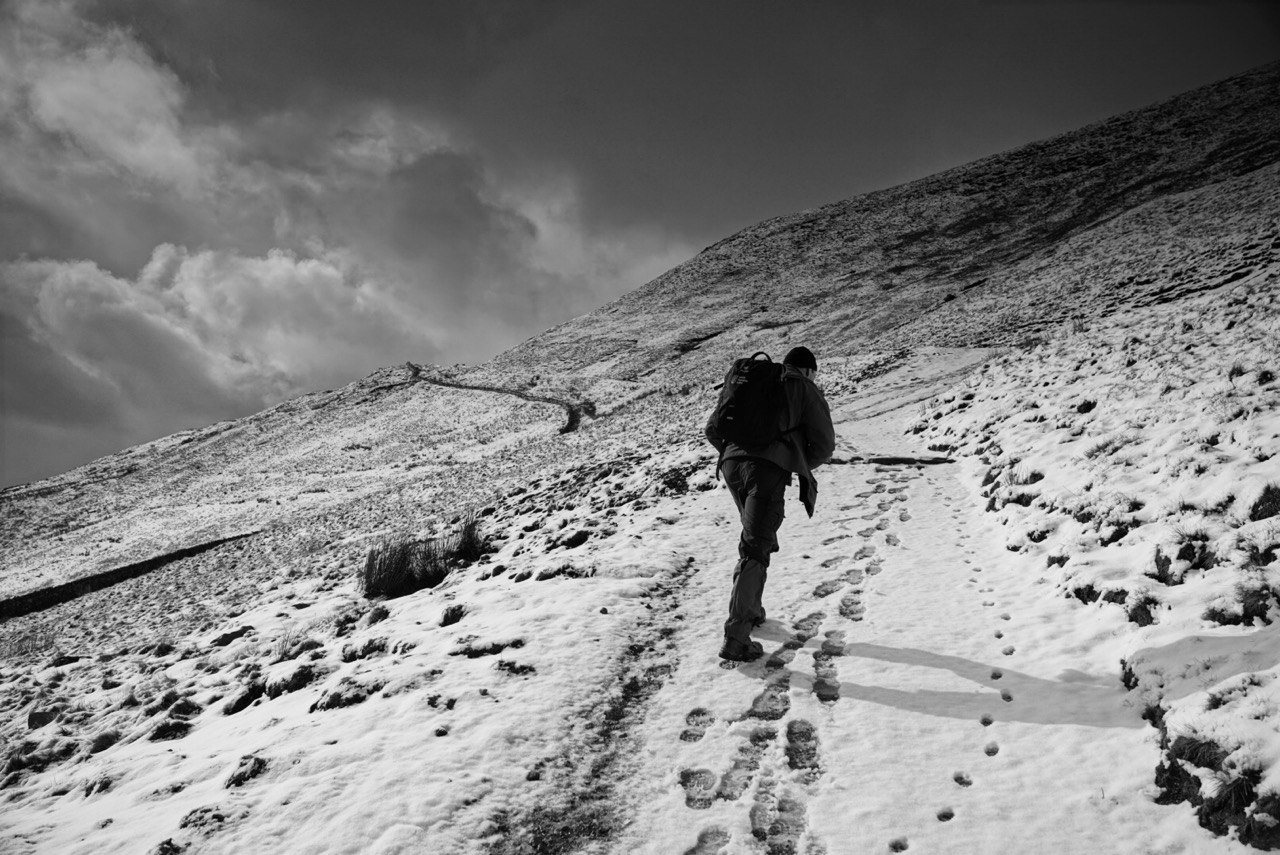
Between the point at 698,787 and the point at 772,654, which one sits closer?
the point at 698,787

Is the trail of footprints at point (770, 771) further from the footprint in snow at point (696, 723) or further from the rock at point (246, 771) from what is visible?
the rock at point (246, 771)

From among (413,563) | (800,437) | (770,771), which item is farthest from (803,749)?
(413,563)

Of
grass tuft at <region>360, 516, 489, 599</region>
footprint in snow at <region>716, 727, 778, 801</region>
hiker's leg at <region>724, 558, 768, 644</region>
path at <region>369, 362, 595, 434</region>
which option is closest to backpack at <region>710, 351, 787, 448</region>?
hiker's leg at <region>724, 558, 768, 644</region>

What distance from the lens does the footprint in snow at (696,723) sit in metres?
4.93

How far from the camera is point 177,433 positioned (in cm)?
4200

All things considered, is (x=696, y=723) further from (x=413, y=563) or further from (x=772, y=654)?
(x=413, y=563)

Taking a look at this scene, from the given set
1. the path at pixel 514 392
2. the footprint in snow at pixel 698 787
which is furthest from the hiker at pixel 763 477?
the path at pixel 514 392

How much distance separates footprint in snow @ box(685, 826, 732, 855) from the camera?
375 cm

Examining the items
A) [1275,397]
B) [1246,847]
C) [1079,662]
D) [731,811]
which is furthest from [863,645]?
[1275,397]

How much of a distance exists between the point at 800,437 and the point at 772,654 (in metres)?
2.11

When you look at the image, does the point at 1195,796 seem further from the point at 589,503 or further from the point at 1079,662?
the point at 589,503

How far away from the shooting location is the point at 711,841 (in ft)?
12.6

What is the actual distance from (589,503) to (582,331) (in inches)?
1725

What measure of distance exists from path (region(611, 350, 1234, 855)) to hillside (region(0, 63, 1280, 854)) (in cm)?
3
